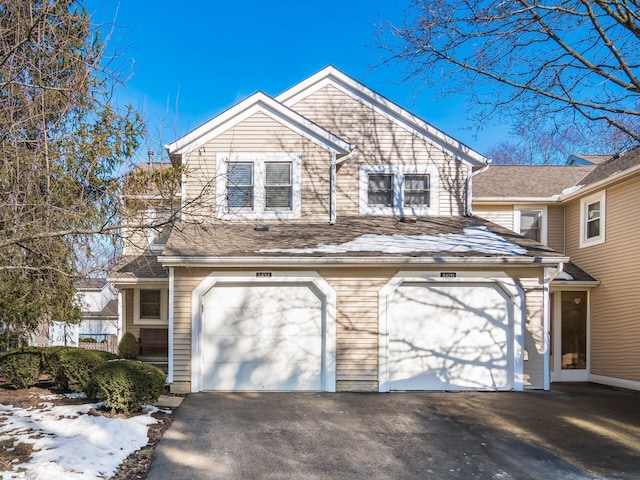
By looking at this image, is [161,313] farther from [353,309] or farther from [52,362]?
[353,309]

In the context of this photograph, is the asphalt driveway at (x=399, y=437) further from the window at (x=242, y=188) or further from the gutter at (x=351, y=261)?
the window at (x=242, y=188)

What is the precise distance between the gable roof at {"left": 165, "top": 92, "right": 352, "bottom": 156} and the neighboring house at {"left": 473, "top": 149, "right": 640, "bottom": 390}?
16.1 ft

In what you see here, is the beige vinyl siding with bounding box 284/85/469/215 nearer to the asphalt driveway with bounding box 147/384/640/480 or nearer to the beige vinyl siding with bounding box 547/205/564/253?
the beige vinyl siding with bounding box 547/205/564/253

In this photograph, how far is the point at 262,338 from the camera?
9.32 metres

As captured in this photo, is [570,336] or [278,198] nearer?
[278,198]

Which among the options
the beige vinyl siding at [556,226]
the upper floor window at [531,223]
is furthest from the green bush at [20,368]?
the beige vinyl siding at [556,226]

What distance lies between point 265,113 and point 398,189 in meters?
4.01

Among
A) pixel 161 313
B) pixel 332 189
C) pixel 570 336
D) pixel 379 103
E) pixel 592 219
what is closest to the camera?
pixel 332 189

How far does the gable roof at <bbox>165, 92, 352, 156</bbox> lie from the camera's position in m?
11.0

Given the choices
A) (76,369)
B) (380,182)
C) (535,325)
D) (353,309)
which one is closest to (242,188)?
(380,182)

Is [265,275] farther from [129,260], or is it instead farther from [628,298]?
[628,298]

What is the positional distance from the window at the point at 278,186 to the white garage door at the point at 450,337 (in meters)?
3.66

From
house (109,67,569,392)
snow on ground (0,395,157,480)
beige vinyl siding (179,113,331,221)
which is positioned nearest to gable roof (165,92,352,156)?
beige vinyl siding (179,113,331,221)

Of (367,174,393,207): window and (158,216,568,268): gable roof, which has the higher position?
(367,174,393,207): window
